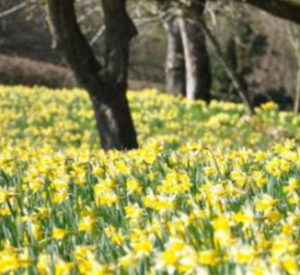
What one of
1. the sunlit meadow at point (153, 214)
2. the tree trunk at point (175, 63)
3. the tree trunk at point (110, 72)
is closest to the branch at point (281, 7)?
the sunlit meadow at point (153, 214)

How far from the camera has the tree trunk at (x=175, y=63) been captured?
66.6ft

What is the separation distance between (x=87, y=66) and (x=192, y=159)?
13.2 feet

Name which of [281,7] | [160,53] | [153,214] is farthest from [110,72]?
[160,53]

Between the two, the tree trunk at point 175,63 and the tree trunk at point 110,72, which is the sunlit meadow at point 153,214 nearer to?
the tree trunk at point 110,72

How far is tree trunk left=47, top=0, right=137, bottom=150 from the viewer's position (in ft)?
26.4

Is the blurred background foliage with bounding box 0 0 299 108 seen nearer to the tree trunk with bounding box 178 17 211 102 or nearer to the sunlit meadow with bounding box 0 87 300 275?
the tree trunk with bounding box 178 17 211 102

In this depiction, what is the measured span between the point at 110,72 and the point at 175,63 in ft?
39.8

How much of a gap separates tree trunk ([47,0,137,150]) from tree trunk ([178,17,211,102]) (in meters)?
9.64

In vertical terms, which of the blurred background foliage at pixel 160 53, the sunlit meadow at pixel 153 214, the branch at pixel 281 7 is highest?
the branch at pixel 281 7

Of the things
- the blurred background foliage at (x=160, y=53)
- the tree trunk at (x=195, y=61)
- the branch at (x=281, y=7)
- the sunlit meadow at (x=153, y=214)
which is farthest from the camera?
the blurred background foliage at (x=160, y=53)

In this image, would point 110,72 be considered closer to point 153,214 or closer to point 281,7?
point 281,7

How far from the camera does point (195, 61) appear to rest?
60.4ft

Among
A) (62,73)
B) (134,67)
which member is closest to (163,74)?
(134,67)

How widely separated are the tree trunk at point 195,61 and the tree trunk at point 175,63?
1.56m
